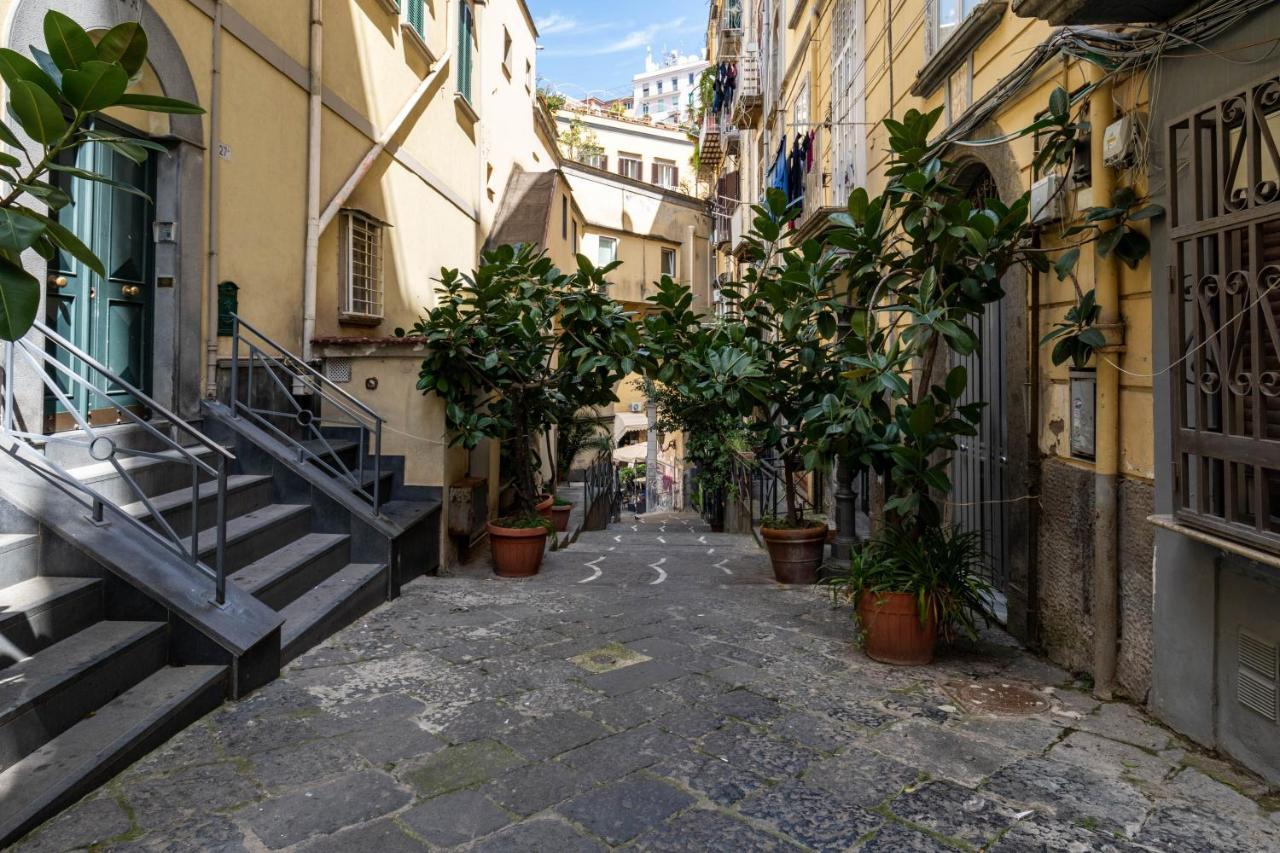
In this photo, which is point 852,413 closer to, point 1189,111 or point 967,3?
point 1189,111

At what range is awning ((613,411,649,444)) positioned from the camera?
2667 cm

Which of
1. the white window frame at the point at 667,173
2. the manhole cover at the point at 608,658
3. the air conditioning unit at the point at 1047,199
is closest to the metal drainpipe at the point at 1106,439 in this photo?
the air conditioning unit at the point at 1047,199

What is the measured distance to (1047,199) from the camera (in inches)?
175

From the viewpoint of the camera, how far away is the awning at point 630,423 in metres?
26.7

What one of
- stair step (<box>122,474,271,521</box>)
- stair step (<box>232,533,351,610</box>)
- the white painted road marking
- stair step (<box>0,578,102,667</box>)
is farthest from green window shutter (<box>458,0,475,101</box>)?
stair step (<box>0,578,102,667</box>)

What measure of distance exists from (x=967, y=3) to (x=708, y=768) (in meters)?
5.68

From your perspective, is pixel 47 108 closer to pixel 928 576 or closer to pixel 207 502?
pixel 207 502

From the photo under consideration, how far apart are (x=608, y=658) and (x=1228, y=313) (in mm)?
3418

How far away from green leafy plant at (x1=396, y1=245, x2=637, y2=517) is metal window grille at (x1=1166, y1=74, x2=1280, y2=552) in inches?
161

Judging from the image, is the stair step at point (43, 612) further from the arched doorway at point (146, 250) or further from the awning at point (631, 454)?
the awning at point (631, 454)

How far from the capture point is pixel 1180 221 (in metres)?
3.42

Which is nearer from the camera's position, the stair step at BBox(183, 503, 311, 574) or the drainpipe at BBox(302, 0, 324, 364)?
the stair step at BBox(183, 503, 311, 574)

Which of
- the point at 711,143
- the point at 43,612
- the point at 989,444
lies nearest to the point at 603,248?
the point at 711,143

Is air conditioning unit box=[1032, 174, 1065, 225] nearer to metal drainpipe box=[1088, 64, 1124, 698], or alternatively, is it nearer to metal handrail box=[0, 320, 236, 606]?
metal drainpipe box=[1088, 64, 1124, 698]
